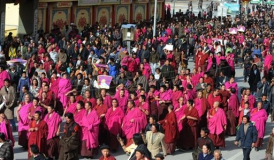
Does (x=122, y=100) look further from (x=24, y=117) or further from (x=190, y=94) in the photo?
→ (x=24, y=117)

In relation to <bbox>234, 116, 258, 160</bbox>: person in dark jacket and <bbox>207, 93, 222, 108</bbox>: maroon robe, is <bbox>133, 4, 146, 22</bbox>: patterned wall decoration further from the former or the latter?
<bbox>234, 116, 258, 160</bbox>: person in dark jacket

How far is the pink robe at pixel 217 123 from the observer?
19906 millimetres

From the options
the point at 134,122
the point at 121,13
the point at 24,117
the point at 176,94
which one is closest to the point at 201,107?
the point at 176,94

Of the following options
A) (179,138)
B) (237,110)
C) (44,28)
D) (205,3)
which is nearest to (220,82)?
(237,110)

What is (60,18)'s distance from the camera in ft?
136

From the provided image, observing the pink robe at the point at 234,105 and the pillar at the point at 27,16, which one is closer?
the pink robe at the point at 234,105

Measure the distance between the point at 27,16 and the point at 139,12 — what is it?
1005 centimetres

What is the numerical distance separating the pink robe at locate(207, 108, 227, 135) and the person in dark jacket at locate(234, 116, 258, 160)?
1.34m

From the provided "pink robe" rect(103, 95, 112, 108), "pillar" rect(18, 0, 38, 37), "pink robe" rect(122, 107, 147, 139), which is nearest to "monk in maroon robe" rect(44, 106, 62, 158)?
"pink robe" rect(122, 107, 147, 139)

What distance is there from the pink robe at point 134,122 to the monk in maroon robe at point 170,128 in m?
0.50

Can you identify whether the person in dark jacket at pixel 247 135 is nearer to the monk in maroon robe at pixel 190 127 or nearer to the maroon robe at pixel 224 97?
the monk in maroon robe at pixel 190 127

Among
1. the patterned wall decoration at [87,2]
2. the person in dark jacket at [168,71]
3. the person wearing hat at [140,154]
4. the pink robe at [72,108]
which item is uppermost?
the patterned wall decoration at [87,2]

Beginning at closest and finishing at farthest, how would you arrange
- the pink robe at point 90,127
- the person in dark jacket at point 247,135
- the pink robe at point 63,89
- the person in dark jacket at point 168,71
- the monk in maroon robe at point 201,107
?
the person in dark jacket at point 247,135, the pink robe at point 90,127, the monk in maroon robe at point 201,107, the pink robe at point 63,89, the person in dark jacket at point 168,71

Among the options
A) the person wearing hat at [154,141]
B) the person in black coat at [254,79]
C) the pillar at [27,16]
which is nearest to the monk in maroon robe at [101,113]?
the person wearing hat at [154,141]
